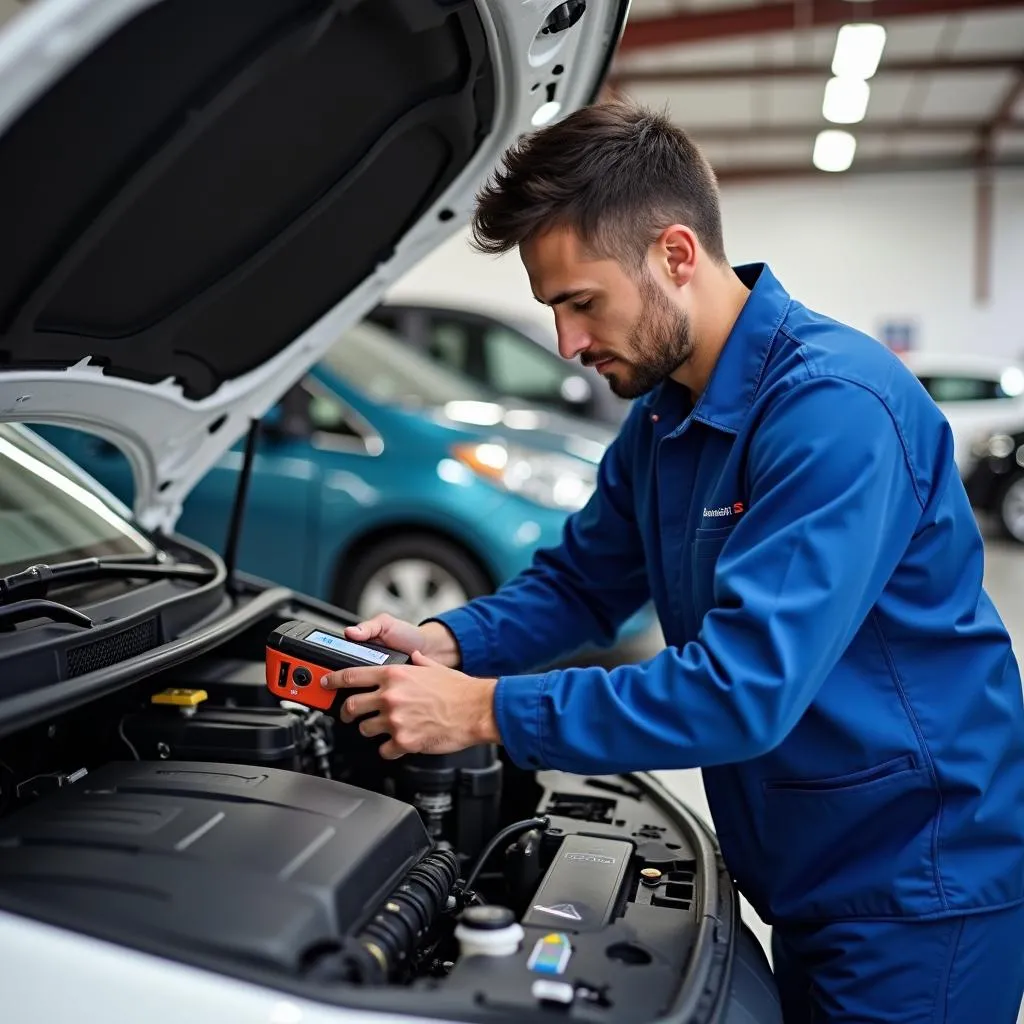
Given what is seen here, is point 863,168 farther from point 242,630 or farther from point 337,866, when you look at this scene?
point 337,866

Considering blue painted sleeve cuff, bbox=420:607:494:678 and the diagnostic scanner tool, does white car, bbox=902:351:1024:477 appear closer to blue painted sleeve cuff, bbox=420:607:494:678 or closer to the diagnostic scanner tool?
blue painted sleeve cuff, bbox=420:607:494:678

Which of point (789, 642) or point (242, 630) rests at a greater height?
point (789, 642)

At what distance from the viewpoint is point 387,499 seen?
4.34 m

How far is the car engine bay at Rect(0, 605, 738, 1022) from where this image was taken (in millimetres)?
1135

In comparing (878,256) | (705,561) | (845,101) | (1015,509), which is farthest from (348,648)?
(878,256)

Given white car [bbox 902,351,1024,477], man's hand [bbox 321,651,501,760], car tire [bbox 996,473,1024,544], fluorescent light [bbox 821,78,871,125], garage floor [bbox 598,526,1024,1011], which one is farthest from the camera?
fluorescent light [bbox 821,78,871,125]

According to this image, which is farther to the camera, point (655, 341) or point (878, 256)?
point (878, 256)

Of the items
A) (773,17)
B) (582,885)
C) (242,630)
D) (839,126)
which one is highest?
(839,126)

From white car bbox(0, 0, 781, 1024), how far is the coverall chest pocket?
0.40 meters

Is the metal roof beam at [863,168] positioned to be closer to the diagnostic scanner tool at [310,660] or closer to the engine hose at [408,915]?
the diagnostic scanner tool at [310,660]

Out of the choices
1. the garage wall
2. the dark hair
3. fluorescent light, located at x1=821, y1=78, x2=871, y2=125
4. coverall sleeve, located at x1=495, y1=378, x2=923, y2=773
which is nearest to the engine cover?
coverall sleeve, located at x1=495, y1=378, x2=923, y2=773

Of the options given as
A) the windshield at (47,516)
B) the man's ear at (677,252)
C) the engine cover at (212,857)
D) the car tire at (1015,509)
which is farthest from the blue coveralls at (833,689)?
the car tire at (1015,509)

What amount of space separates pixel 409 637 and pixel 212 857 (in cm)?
56

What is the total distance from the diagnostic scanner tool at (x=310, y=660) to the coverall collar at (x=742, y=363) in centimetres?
55
